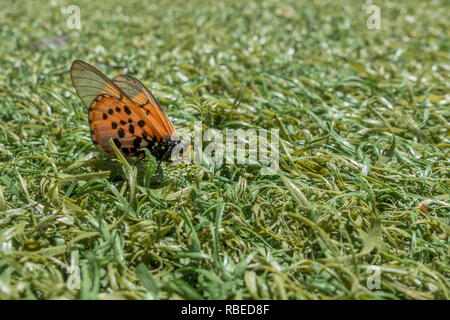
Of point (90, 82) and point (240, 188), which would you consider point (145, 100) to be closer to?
point (90, 82)

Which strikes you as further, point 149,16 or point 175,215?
point 149,16

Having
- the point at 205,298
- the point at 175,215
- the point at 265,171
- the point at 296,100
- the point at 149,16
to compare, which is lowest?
the point at 205,298

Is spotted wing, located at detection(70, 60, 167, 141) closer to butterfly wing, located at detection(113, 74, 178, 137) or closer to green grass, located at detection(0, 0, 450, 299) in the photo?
butterfly wing, located at detection(113, 74, 178, 137)

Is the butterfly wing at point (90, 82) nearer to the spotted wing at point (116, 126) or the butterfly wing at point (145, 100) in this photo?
the spotted wing at point (116, 126)

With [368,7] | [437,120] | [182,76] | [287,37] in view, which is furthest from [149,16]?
[437,120]

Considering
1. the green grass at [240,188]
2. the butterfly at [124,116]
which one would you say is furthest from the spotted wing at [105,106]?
the green grass at [240,188]

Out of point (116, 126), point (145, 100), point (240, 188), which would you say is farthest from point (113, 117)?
point (240, 188)

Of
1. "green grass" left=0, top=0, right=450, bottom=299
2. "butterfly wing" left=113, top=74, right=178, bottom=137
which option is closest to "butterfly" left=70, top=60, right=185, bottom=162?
"butterfly wing" left=113, top=74, right=178, bottom=137

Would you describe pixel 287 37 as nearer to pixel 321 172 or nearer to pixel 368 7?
pixel 368 7
